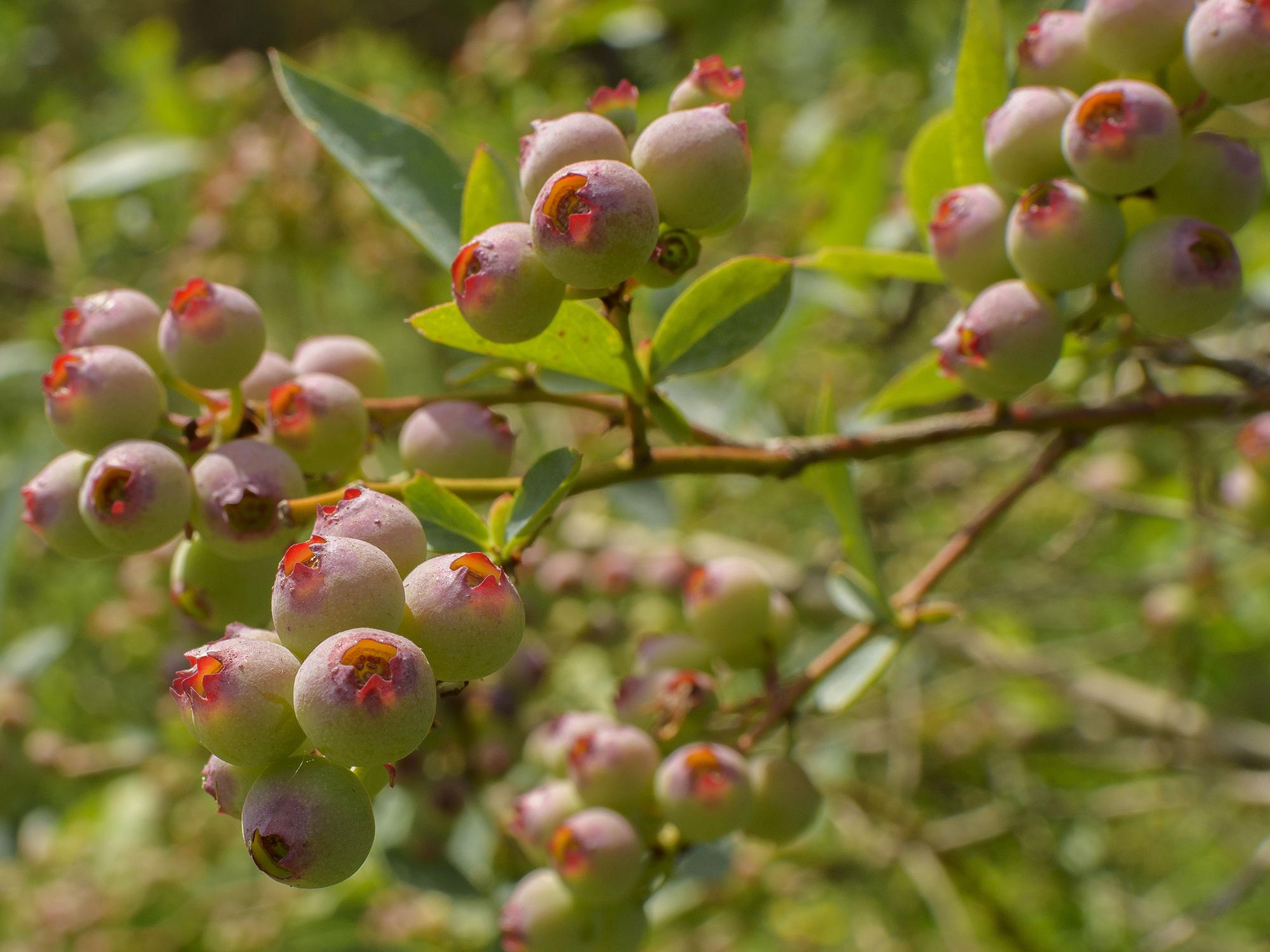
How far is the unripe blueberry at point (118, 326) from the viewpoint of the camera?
2.04 feet

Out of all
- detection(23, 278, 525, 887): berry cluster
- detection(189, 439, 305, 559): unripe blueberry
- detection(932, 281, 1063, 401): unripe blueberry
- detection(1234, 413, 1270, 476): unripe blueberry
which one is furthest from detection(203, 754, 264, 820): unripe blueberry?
detection(1234, 413, 1270, 476): unripe blueberry

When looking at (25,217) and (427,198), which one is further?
(25,217)

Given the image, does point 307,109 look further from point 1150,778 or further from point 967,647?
point 1150,778

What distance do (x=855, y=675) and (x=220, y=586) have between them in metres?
0.41

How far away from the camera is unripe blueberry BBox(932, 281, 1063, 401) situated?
0.61 m

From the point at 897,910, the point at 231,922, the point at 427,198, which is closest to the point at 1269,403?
the point at 427,198

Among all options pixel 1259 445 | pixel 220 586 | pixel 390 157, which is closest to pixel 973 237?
pixel 390 157

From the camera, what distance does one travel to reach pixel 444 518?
1.76ft

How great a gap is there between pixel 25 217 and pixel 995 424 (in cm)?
177

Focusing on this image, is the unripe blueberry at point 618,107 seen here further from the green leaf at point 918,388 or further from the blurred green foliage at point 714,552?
the blurred green foliage at point 714,552

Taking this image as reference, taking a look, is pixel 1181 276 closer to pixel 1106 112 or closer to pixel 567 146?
pixel 1106 112

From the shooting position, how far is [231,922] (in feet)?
5.22

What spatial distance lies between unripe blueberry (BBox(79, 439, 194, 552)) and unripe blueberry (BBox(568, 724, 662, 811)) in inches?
11.4

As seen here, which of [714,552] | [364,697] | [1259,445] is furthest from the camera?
[714,552]
